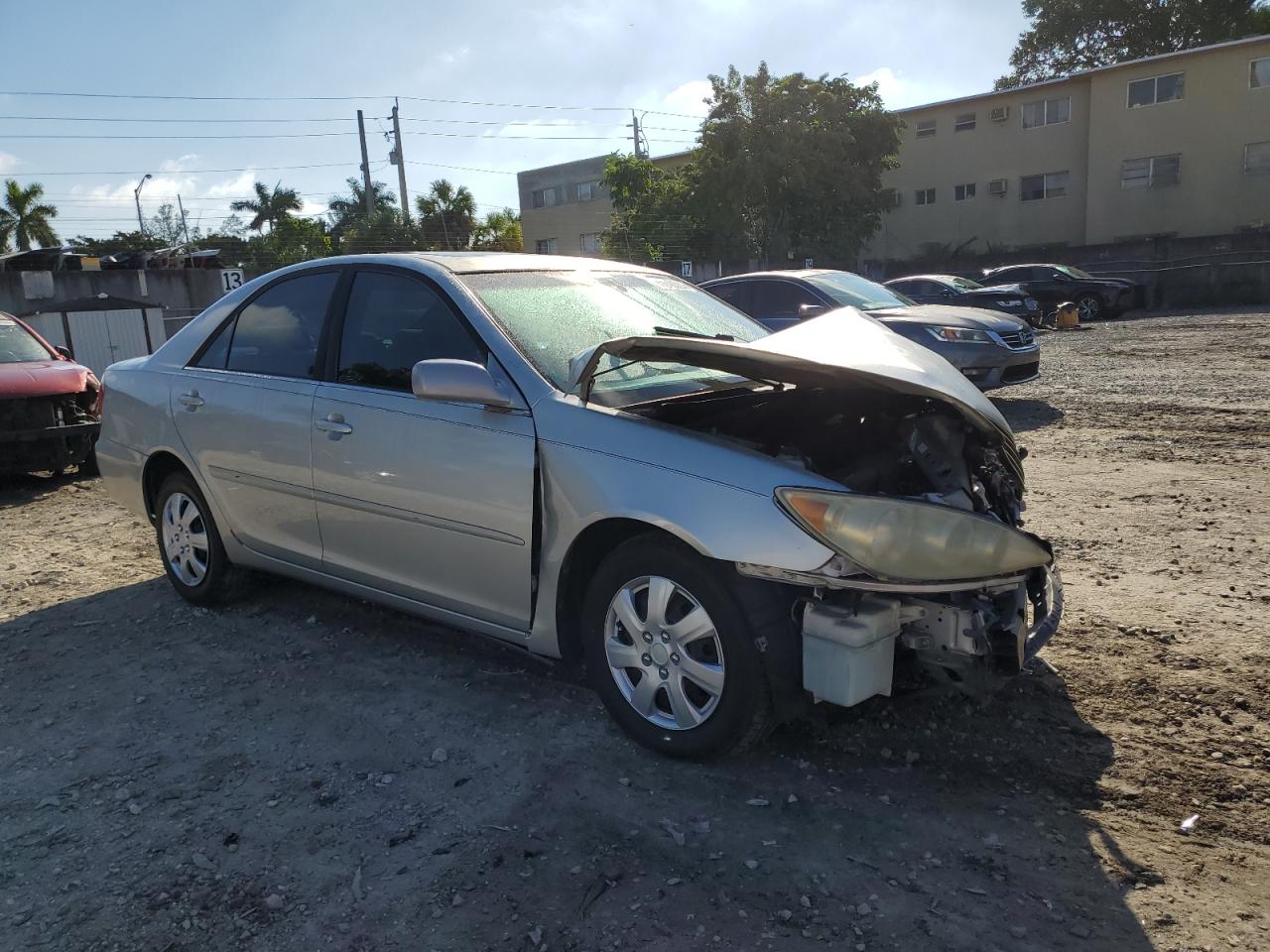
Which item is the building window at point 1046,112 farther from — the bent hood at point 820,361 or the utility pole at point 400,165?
the bent hood at point 820,361

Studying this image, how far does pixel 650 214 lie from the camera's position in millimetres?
37000

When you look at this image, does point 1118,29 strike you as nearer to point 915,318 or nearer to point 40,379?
point 915,318

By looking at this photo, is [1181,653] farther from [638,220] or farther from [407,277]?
[638,220]

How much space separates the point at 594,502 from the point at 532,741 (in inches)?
36.9

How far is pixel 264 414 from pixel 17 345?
631cm

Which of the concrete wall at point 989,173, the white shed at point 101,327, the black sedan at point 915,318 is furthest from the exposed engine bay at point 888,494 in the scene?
the concrete wall at point 989,173

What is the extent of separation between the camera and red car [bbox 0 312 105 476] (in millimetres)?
8023

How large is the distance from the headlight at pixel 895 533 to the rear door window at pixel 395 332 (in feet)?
4.98

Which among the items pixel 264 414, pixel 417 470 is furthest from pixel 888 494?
pixel 264 414

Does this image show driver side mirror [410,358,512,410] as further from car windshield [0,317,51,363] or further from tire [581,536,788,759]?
car windshield [0,317,51,363]

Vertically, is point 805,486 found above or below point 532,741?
above

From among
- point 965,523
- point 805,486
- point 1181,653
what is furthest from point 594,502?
point 1181,653

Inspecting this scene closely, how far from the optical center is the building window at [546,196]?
170ft

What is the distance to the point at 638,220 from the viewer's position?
37.2 meters
